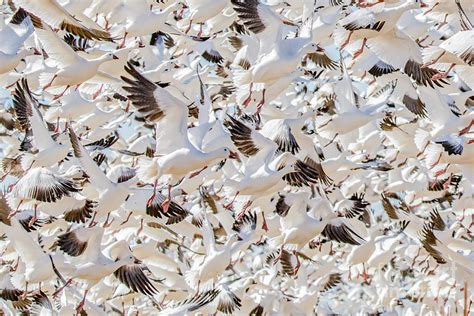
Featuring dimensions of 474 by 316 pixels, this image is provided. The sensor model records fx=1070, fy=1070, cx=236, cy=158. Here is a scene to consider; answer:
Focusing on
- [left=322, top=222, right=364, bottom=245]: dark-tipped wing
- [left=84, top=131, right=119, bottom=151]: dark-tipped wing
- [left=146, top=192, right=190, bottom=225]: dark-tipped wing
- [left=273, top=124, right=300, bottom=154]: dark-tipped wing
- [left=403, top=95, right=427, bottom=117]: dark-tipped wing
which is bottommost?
[left=322, top=222, right=364, bottom=245]: dark-tipped wing

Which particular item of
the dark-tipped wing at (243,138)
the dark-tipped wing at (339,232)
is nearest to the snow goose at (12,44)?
the dark-tipped wing at (243,138)

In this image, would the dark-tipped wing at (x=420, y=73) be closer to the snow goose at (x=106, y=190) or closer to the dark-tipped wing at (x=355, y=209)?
the dark-tipped wing at (x=355, y=209)

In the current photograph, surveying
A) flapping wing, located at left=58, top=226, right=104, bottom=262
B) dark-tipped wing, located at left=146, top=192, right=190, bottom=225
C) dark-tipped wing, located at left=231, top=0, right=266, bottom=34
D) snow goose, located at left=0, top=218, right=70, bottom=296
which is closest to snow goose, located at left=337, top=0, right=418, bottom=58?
dark-tipped wing, located at left=231, top=0, right=266, bottom=34

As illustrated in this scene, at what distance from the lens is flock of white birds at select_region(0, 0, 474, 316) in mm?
8750

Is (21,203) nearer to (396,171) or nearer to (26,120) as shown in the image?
(26,120)

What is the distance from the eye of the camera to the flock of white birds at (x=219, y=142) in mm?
8750

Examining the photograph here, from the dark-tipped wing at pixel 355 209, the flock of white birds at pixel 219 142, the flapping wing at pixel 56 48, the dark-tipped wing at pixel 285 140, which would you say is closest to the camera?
the flapping wing at pixel 56 48

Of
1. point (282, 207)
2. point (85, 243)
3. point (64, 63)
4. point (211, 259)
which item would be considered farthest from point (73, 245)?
point (282, 207)

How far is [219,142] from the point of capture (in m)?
9.22

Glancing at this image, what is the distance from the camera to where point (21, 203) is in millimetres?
9578

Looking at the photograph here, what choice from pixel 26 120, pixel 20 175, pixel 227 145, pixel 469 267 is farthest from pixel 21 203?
pixel 469 267

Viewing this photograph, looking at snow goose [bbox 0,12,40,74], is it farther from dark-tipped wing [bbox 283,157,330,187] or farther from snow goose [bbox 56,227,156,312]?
dark-tipped wing [bbox 283,157,330,187]

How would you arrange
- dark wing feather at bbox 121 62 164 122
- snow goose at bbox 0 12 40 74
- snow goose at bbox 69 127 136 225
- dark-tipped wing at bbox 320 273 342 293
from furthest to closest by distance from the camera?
1. dark-tipped wing at bbox 320 273 342 293
2. snow goose at bbox 69 127 136 225
3. snow goose at bbox 0 12 40 74
4. dark wing feather at bbox 121 62 164 122

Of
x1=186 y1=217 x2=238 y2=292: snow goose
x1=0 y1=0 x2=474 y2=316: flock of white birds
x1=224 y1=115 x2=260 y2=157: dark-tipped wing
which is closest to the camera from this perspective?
x1=0 y1=0 x2=474 y2=316: flock of white birds
